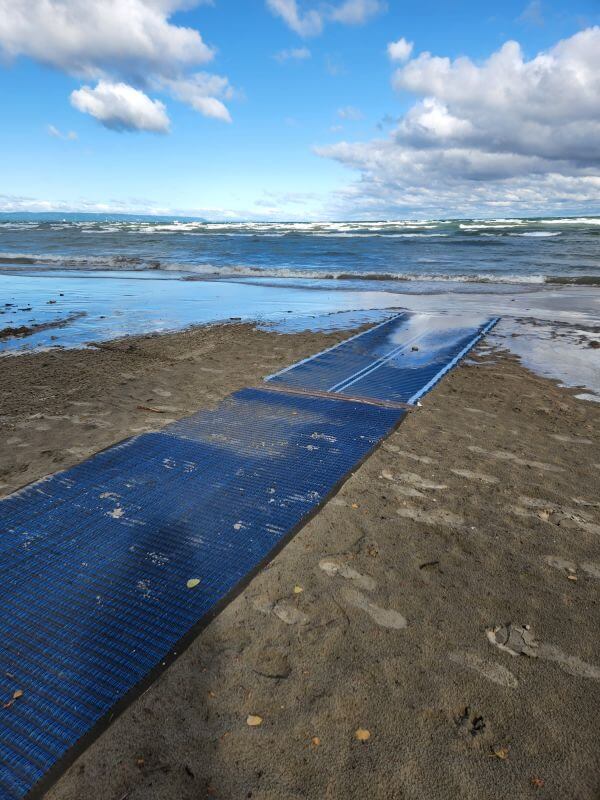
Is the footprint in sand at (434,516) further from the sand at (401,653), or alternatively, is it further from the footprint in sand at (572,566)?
the footprint in sand at (572,566)

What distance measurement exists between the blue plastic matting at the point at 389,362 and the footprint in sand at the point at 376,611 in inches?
111

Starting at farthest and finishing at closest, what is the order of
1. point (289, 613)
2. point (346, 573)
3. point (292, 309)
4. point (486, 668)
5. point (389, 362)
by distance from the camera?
point (292, 309) < point (389, 362) < point (346, 573) < point (289, 613) < point (486, 668)

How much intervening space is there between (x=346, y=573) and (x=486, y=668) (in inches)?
29.6

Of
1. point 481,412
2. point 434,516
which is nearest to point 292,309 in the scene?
point 481,412

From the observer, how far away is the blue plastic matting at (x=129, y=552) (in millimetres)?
1761

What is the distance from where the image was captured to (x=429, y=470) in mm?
3477

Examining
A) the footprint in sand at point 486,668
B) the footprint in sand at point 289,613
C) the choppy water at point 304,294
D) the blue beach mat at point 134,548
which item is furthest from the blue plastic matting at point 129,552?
the choppy water at point 304,294

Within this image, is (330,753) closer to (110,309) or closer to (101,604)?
(101,604)

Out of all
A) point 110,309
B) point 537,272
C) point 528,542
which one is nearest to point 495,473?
point 528,542

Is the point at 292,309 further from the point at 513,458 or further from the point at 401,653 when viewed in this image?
the point at 401,653

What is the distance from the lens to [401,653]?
200 cm

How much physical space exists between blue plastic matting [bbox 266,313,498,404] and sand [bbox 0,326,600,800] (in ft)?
4.65

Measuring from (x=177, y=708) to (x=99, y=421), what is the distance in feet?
9.61

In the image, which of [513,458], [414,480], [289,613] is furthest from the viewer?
[513,458]
